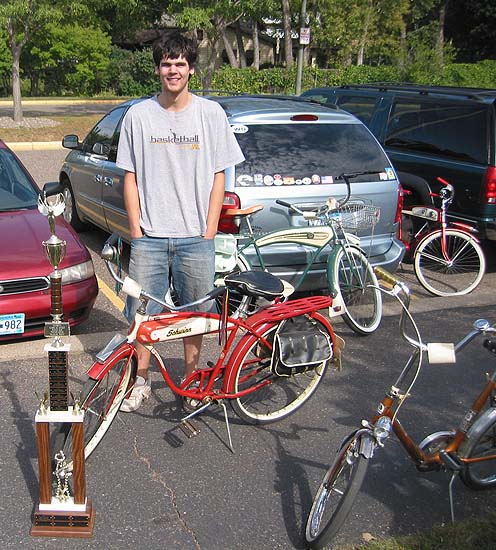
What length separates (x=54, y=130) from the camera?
57.0ft

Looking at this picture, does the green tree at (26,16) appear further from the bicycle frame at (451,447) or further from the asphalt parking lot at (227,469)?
the bicycle frame at (451,447)

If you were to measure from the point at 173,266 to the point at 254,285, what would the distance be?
536 millimetres

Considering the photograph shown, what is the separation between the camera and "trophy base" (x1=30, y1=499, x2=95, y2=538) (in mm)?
2961

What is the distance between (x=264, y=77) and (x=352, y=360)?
934 inches

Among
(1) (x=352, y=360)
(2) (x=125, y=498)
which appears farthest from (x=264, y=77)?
(2) (x=125, y=498)

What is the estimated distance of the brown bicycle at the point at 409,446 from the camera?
277cm

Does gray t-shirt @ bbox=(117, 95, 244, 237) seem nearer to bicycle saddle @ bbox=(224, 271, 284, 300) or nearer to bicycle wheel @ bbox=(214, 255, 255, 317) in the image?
bicycle saddle @ bbox=(224, 271, 284, 300)

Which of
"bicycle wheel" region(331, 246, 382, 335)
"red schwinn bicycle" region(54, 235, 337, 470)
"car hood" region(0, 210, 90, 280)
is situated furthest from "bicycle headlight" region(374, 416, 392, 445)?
"car hood" region(0, 210, 90, 280)

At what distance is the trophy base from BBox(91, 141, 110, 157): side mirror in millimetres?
4484

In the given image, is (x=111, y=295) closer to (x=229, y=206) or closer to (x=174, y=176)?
(x=229, y=206)

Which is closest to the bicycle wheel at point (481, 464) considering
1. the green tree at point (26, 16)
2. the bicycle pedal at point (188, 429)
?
the bicycle pedal at point (188, 429)

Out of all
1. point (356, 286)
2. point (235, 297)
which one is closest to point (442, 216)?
point (356, 286)

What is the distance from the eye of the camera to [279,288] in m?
3.62

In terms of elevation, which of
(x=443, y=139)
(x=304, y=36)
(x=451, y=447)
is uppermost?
(x=304, y=36)
